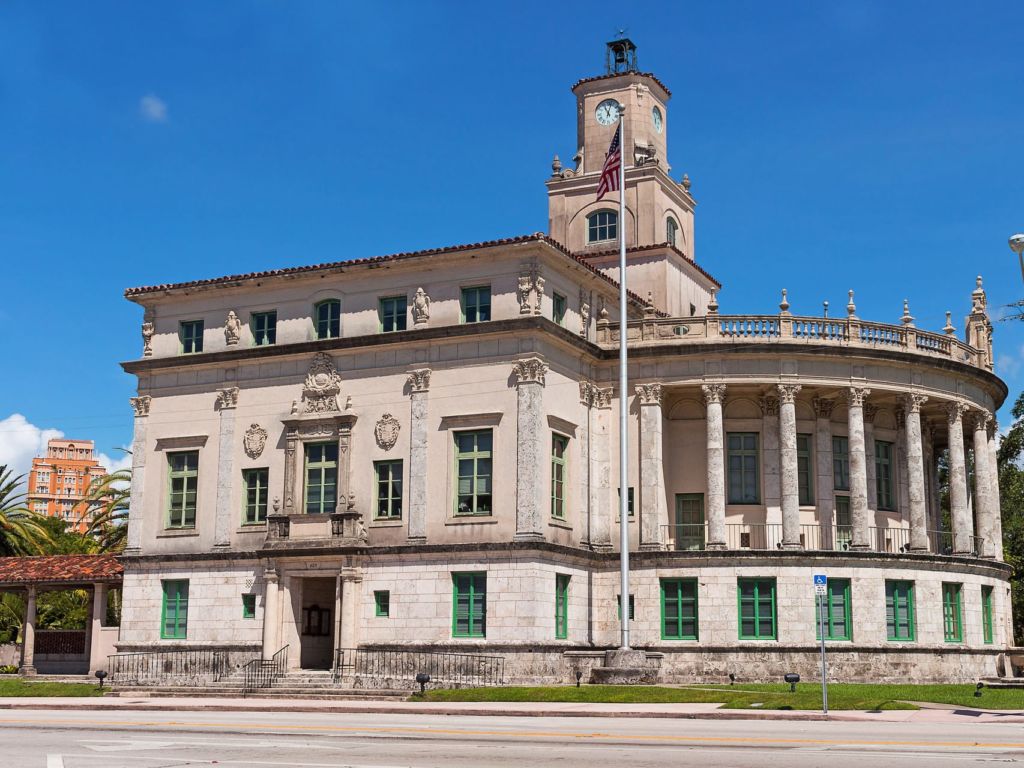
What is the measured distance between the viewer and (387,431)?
43562 mm

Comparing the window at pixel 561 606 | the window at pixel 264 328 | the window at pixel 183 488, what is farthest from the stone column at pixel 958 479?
the window at pixel 183 488

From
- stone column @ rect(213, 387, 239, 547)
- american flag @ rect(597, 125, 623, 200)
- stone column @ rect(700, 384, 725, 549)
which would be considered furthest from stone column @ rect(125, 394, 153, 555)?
stone column @ rect(700, 384, 725, 549)

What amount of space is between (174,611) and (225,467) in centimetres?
558

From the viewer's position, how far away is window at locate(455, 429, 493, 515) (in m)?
42.0

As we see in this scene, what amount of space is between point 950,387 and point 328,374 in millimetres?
23219

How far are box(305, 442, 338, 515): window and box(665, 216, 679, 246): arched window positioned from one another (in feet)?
64.5

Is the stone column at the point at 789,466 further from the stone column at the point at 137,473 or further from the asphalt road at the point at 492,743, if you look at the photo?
the stone column at the point at 137,473

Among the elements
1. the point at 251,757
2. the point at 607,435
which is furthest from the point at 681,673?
the point at 251,757

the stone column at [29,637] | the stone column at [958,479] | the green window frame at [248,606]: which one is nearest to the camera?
the green window frame at [248,606]

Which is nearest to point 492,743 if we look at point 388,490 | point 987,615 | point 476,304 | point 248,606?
point 388,490

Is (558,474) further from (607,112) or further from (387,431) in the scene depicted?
(607,112)

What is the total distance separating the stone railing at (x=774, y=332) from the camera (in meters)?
45.2

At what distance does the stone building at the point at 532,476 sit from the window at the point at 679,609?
77mm

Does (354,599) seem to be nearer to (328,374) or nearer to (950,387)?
(328,374)
